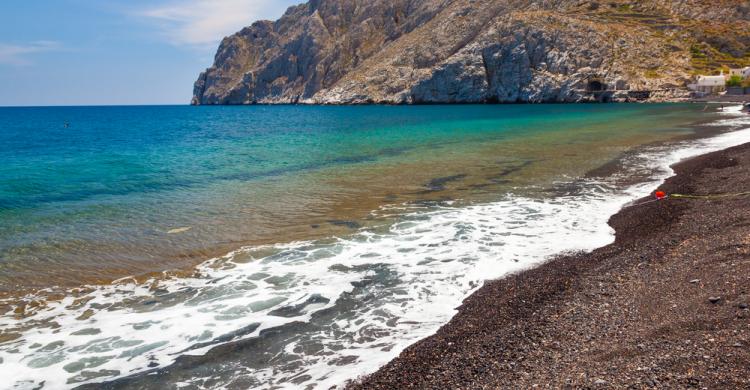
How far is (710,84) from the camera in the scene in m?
107

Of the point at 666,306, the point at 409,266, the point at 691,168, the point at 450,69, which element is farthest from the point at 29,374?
the point at 450,69

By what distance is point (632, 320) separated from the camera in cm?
767

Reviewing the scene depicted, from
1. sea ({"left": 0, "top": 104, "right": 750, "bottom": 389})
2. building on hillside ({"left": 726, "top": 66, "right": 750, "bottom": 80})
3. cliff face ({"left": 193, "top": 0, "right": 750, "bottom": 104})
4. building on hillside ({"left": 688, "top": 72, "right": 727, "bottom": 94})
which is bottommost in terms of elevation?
sea ({"left": 0, "top": 104, "right": 750, "bottom": 389})

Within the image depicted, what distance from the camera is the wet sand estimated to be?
6.06m

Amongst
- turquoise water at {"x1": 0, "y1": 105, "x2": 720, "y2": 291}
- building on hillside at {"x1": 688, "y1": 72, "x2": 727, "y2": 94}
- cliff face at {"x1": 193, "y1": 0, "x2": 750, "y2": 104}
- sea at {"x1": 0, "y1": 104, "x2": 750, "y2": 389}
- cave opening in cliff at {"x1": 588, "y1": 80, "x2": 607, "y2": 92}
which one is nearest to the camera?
sea at {"x1": 0, "y1": 104, "x2": 750, "y2": 389}

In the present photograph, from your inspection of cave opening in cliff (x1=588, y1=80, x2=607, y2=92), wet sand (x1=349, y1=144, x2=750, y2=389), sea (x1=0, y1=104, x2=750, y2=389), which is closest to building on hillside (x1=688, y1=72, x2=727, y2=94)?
cave opening in cliff (x1=588, y1=80, x2=607, y2=92)

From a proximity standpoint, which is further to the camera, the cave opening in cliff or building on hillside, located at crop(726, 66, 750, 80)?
the cave opening in cliff

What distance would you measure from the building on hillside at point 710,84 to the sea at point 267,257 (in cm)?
9562

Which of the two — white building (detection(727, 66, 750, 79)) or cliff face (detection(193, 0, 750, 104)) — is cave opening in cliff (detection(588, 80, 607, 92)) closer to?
cliff face (detection(193, 0, 750, 104))

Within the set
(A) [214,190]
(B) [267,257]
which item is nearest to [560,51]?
(A) [214,190]

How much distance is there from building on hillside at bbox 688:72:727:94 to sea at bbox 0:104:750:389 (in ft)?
314

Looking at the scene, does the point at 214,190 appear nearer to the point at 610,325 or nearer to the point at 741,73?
the point at 610,325

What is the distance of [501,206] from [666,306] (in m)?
10.9

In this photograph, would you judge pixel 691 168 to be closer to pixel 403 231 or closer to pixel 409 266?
pixel 403 231
